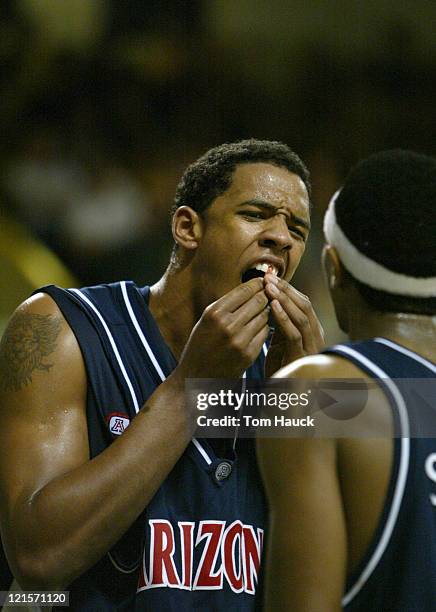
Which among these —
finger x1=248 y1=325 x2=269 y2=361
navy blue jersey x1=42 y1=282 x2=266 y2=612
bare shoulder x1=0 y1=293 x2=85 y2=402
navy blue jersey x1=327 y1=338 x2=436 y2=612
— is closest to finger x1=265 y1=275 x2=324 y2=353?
finger x1=248 y1=325 x2=269 y2=361

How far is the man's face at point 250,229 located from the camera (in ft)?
6.94

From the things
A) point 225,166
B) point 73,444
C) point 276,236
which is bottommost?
point 73,444

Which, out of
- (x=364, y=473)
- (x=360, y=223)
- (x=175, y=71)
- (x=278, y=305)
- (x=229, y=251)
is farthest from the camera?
(x=175, y=71)

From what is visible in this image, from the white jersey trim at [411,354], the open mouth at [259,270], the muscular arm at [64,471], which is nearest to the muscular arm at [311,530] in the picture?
the white jersey trim at [411,354]

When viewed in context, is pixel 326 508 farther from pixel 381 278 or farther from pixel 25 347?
pixel 25 347

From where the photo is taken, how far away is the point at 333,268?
4.59 ft

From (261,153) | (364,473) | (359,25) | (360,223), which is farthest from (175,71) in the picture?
(364,473)

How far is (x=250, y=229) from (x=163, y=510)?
705mm

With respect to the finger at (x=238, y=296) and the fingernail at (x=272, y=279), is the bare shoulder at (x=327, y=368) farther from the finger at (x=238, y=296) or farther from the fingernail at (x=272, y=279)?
the fingernail at (x=272, y=279)

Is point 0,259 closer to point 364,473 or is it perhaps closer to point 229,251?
point 229,251

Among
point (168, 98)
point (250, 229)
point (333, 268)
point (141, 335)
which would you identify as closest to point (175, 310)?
point (141, 335)

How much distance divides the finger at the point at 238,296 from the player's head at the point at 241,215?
7.5 inches

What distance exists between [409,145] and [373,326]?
2.96 metres

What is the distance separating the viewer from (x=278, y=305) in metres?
1.95
